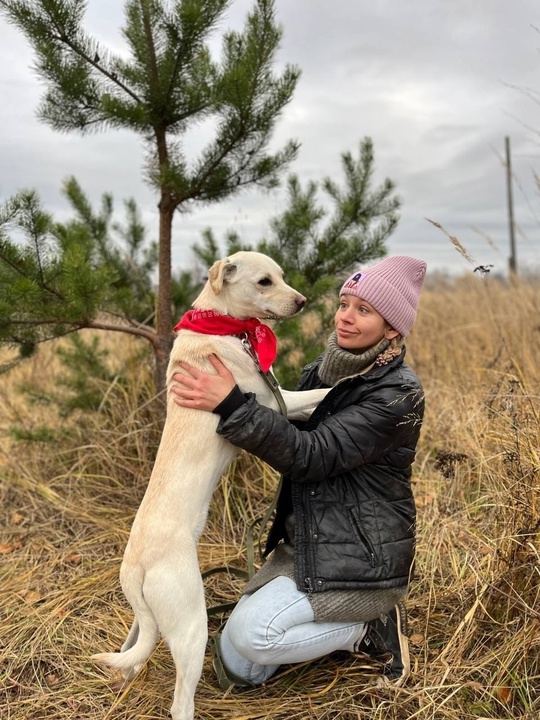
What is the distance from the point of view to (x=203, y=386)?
2268 millimetres

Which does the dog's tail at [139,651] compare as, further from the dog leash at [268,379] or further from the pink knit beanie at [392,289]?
the pink knit beanie at [392,289]

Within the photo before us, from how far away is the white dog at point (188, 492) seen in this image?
2.11 meters

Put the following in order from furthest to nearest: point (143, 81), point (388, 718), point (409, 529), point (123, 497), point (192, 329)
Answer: point (123, 497) < point (143, 81) < point (192, 329) < point (409, 529) < point (388, 718)

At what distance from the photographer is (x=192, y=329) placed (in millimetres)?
2568

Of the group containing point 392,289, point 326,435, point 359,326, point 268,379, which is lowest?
point 326,435

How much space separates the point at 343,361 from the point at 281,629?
3.57 feet

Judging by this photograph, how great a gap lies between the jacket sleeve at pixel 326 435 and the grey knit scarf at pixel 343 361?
17 cm

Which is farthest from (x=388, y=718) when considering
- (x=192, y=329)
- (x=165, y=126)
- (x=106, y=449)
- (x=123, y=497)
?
(x=165, y=126)

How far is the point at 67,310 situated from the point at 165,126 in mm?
1443

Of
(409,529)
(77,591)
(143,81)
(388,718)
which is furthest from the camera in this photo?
(143,81)

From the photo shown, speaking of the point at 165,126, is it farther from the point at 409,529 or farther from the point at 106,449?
the point at 409,529

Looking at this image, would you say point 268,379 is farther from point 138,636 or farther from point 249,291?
point 138,636

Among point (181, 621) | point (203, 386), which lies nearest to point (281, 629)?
point (181, 621)

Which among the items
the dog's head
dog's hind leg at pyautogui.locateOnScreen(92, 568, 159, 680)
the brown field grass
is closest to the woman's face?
the dog's head
